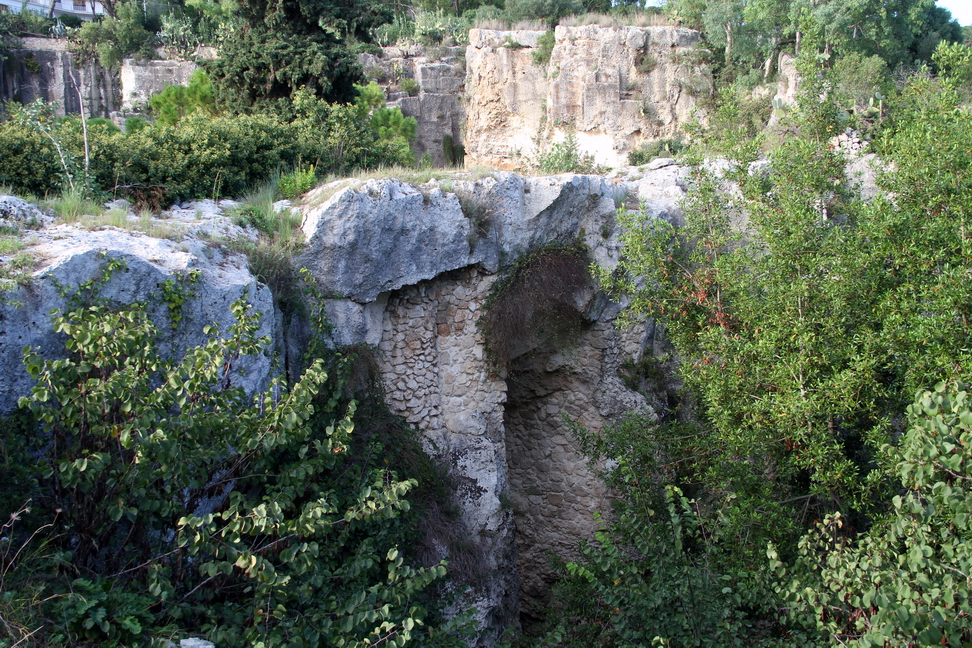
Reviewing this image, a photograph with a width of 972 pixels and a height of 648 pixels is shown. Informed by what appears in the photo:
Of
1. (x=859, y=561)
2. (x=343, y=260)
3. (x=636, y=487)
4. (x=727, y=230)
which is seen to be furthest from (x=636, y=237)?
(x=859, y=561)

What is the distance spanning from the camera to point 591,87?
2011 cm

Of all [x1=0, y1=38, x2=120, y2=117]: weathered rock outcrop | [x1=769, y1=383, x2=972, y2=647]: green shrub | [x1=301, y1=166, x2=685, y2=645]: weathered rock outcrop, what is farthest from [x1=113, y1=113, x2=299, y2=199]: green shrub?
[x1=0, y1=38, x2=120, y2=117]: weathered rock outcrop

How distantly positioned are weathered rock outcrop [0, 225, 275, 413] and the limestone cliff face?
15391mm

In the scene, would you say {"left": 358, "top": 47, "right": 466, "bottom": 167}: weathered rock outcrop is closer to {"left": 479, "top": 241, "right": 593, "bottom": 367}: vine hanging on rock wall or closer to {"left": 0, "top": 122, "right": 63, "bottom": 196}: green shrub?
{"left": 479, "top": 241, "right": 593, "bottom": 367}: vine hanging on rock wall

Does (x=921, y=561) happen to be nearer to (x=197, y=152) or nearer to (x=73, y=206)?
(x=73, y=206)

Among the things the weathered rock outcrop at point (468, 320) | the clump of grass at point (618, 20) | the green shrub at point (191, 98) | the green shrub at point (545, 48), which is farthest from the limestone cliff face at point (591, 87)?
the weathered rock outcrop at point (468, 320)

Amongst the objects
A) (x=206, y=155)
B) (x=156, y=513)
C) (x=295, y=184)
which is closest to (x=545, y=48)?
(x=295, y=184)

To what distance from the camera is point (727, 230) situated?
23.1 ft

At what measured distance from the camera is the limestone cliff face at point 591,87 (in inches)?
797

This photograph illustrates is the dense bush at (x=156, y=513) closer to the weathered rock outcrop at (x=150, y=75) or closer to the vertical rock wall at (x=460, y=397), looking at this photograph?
the vertical rock wall at (x=460, y=397)

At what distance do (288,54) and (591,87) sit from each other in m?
11.4

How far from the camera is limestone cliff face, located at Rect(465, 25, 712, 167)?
20.2 meters

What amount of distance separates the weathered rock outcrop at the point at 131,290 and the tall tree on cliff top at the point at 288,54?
576 centimetres

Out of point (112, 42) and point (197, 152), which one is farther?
point (112, 42)
